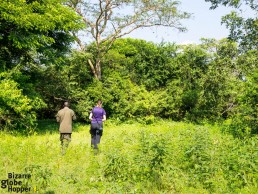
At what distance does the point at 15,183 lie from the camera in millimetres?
6168

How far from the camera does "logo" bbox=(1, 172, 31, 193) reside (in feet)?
19.5

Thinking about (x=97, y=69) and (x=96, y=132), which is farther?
(x=97, y=69)

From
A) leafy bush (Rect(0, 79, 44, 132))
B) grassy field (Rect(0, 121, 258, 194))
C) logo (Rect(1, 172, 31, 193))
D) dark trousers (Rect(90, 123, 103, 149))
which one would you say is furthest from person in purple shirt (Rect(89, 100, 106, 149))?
leafy bush (Rect(0, 79, 44, 132))

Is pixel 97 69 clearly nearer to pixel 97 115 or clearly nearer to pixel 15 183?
pixel 97 115

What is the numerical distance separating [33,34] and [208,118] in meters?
15.5

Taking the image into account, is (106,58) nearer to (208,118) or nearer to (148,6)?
(148,6)

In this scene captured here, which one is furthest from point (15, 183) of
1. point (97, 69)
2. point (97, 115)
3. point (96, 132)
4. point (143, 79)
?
point (143, 79)

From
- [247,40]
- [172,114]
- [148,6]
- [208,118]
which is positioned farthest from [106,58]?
[247,40]

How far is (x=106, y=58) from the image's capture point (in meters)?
25.4

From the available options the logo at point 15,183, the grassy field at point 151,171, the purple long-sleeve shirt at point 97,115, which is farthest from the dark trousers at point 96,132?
the logo at point 15,183

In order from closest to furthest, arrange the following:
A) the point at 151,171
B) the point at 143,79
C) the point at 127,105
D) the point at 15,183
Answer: the point at 15,183 → the point at 151,171 → the point at 127,105 → the point at 143,79

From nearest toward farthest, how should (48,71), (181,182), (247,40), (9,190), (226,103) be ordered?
(9,190), (181,182), (247,40), (48,71), (226,103)

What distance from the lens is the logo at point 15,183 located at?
5.95 meters

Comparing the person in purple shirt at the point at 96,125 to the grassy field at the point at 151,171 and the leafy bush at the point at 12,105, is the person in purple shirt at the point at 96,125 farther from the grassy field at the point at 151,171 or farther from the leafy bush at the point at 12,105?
the leafy bush at the point at 12,105
